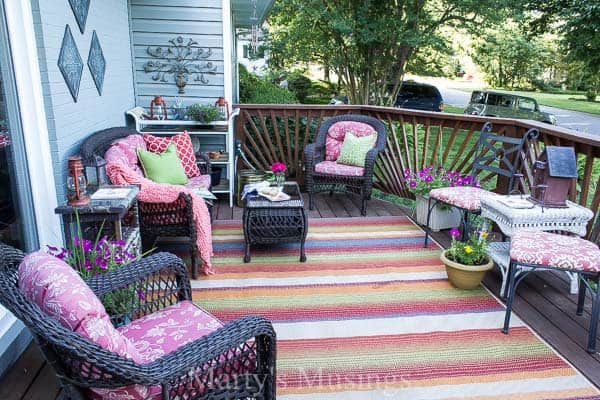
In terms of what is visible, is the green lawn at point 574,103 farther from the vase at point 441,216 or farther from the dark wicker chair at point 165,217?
the dark wicker chair at point 165,217

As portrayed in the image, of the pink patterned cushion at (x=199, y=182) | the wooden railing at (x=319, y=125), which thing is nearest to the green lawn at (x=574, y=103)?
the wooden railing at (x=319, y=125)

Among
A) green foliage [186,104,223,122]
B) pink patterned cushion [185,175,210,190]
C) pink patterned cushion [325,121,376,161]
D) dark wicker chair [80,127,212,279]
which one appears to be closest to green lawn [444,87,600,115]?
pink patterned cushion [325,121,376,161]

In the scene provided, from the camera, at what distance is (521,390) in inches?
82.6

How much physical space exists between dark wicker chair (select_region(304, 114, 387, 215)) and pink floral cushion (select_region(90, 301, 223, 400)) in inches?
111

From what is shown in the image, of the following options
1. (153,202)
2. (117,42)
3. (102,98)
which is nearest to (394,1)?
(117,42)

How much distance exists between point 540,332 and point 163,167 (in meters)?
2.85

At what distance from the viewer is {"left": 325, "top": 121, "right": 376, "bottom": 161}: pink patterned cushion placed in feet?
16.0

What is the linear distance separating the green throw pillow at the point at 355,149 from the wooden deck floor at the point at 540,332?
1154 mm

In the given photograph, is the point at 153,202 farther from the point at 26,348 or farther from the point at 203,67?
the point at 203,67

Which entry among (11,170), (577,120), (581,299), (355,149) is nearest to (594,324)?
(581,299)

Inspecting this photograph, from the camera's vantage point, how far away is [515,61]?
2173 cm

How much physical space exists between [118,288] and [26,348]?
0.90 meters

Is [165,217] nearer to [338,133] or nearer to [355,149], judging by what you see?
[355,149]

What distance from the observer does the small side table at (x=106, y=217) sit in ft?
8.01
